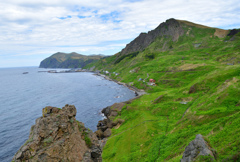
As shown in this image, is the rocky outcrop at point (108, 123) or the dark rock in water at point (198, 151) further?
the rocky outcrop at point (108, 123)

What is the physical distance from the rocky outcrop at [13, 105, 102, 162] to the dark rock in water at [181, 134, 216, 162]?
17.3 m

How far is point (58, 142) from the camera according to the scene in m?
24.4

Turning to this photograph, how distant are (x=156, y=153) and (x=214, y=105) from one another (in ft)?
72.8

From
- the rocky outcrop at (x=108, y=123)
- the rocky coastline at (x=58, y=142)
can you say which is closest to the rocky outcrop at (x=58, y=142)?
the rocky coastline at (x=58, y=142)

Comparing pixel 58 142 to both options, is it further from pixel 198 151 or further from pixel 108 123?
pixel 108 123

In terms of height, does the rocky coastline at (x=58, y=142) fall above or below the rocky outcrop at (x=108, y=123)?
above

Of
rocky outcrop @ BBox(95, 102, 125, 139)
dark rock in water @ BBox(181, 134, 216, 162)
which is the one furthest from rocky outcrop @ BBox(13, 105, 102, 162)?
rocky outcrop @ BBox(95, 102, 125, 139)

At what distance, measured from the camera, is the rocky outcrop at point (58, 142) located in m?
21.8

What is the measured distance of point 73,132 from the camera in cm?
2861

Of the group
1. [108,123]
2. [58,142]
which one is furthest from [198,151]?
[108,123]

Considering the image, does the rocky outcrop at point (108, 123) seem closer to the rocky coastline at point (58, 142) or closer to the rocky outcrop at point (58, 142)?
the rocky coastline at point (58, 142)

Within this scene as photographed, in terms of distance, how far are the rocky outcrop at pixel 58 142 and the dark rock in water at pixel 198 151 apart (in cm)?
1733

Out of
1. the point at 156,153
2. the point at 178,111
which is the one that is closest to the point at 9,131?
the point at 156,153

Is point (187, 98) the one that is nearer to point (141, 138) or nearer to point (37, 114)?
point (141, 138)
